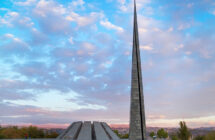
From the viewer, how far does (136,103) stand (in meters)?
20.0

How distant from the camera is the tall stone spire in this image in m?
19.5

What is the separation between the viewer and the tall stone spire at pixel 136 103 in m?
19.5

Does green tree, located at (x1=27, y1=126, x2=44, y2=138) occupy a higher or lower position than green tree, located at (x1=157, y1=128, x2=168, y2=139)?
higher

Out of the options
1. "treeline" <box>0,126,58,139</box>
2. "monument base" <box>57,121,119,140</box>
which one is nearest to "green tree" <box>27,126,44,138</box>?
"treeline" <box>0,126,58,139</box>

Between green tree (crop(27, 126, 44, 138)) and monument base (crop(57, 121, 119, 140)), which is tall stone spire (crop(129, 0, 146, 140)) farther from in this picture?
green tree (crop(27, 126, 44, 138))

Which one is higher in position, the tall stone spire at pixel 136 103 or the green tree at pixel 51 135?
the tall stone spire at pixel 136 103

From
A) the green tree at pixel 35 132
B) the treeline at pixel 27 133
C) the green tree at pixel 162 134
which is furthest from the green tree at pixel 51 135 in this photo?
the green tree at pixel 162 134

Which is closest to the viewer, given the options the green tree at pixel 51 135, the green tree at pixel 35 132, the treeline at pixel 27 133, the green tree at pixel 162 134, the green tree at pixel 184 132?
the green tree at pixel 184 132

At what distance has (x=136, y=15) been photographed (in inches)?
919

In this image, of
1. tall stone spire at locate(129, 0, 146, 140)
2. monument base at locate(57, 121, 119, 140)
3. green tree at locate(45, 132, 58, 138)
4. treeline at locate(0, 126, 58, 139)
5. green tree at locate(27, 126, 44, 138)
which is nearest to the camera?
tall stone spire at locate(129, 0, 146, 140)

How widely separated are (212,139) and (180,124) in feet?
14.2

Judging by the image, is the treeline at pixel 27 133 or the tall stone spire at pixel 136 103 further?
the treeline at pixel 27 133

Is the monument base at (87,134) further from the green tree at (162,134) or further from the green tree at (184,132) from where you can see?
the green tree at (162,134)

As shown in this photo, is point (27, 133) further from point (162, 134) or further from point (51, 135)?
point (162, 134)
